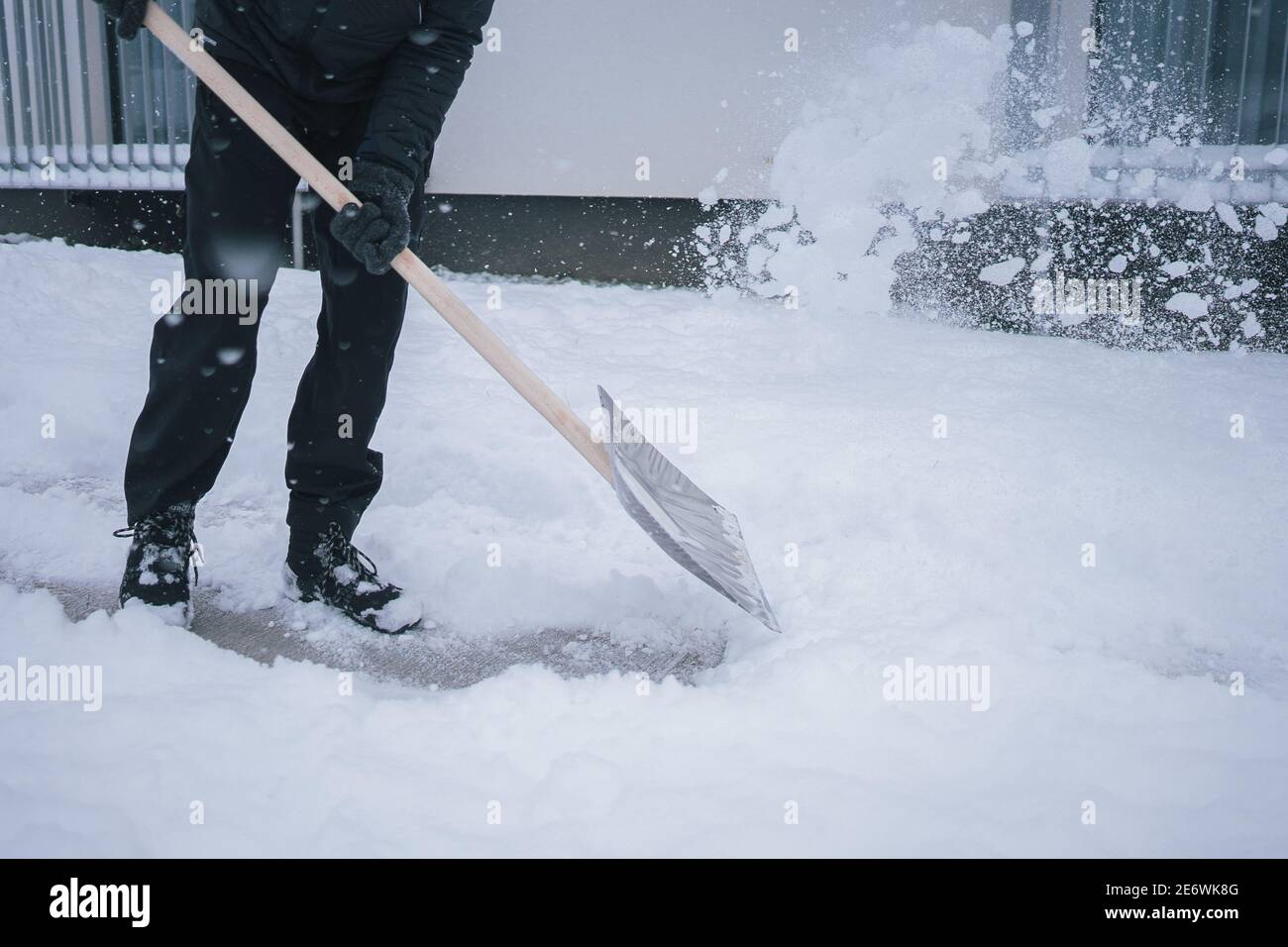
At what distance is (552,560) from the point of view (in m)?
2.28

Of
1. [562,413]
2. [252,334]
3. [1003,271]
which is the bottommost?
[562,413]

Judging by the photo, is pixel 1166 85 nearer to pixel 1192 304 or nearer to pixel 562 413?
pixel 1192 304

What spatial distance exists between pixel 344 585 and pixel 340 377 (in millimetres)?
425

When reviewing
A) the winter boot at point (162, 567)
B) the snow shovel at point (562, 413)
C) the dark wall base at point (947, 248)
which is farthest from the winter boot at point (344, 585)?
the dark wall base at point (947, 248)

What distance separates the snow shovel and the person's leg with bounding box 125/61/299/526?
0.07 meters

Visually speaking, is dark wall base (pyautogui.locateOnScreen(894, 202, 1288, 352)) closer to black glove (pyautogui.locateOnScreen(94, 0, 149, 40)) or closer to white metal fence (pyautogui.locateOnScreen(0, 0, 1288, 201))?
white metal fence (pyautogui.locateOnScreen(0, 0, 1288, 201))

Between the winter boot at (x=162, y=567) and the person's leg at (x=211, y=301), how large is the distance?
0.09 ft

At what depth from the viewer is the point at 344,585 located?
2.04m

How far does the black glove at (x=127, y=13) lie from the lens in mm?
1956

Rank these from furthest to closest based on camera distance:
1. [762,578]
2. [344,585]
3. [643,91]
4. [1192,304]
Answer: [643,91] → [1192,304] → [762,578] → [344,585]

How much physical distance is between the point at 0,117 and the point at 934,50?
14.3 feet

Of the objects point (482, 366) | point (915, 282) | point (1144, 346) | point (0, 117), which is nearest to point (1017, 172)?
point (915, 282)

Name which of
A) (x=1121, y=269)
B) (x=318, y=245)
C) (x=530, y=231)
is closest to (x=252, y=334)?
(x=318, y=245)
